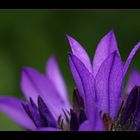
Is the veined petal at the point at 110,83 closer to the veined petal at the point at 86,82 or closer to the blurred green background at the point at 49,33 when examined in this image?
the veined petal at the point at 86,82

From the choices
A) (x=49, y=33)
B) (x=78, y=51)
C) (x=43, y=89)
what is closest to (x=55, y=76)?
(x=43, y=89)

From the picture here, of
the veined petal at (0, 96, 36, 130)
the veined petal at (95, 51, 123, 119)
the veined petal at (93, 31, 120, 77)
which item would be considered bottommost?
the veined petal at (0, 96, 36, 130)

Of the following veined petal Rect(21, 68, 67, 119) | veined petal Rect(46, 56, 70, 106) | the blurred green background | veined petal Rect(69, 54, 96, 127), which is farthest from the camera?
the blurred green background

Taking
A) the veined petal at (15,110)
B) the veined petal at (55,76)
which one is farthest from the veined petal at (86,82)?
the veined petal at (55,76)

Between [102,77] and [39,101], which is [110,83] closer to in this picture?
[102,77]

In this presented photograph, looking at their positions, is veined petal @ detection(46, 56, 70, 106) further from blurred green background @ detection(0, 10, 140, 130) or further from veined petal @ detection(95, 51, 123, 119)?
blurred green background @ detection(0, 10, 140, 130)

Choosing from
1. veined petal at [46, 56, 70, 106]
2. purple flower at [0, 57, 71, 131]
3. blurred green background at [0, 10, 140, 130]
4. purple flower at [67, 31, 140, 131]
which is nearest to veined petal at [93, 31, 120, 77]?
purple flower at [67, 31, 140, 131]
